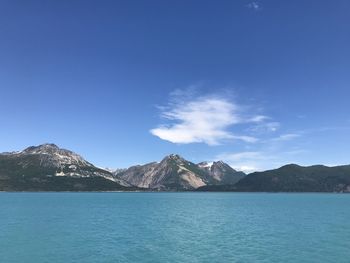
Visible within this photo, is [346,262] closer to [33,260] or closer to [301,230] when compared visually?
[301,230]

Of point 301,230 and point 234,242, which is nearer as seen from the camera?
point 234,242

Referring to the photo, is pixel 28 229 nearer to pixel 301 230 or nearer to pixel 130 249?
pixel 130 249

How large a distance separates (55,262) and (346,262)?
44.7 meters

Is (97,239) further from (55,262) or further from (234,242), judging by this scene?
(234,242)

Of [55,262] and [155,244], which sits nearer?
[55,262]

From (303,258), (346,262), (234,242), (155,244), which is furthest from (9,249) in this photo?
(346,262)

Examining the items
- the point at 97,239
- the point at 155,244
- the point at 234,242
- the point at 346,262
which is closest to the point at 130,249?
the point at 155,244

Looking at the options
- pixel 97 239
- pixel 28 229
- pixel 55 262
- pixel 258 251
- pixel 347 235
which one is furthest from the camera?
pixel 28 229

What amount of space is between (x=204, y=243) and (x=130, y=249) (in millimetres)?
15129

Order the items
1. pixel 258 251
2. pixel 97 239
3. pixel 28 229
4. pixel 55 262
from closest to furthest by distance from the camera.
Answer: pixel 55 262 < pixel 258 251 < pixel 97 239 < pixel 28 229

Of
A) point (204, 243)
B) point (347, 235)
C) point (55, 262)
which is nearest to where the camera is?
point (55, 262)

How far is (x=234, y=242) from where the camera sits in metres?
75.9

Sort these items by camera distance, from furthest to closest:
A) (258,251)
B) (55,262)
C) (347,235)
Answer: (347,235) < (258,251) < (55,262)

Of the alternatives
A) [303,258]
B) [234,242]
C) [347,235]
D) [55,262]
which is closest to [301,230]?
[347,235]
